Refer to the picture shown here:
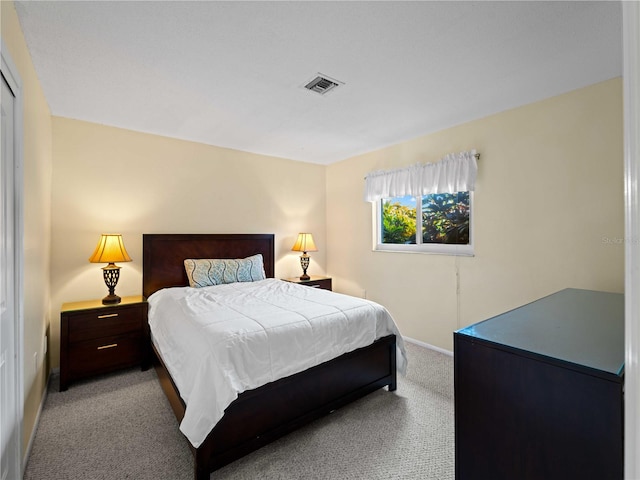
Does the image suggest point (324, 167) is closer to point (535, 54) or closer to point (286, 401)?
point (535, 54)

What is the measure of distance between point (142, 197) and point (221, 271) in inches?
45.5

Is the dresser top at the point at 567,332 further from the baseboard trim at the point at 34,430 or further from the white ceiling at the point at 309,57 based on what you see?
the baseboard trim at the point at 34,430

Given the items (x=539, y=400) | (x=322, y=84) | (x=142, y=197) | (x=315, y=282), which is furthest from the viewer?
(x=315, y=282)

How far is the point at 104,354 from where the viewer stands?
2.75 metres

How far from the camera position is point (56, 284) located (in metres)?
2.87

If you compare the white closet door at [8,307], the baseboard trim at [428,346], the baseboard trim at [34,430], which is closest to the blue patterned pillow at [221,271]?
the baseboard trim at [34,430]

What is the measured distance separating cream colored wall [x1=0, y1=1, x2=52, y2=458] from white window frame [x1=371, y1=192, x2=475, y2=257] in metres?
3.33

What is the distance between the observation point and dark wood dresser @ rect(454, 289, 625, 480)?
931mm

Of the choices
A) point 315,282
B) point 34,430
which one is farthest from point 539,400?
point 315,282

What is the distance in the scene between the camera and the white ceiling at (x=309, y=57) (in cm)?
157

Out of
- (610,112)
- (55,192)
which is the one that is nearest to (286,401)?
(55,192)

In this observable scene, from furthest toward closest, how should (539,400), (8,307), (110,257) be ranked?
(110,257) < (8,307) < (539,400)

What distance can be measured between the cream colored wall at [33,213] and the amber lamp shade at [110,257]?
0.38 metres

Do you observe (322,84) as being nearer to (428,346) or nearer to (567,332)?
(567,332)
